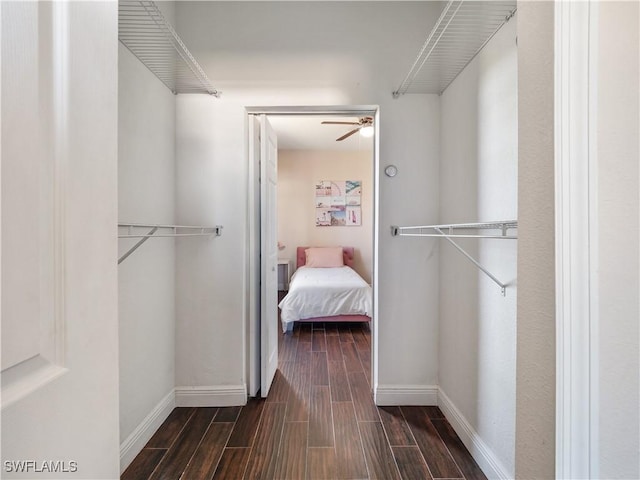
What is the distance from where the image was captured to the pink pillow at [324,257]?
511cm

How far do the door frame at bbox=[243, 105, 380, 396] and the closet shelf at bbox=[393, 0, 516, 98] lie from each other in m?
0.38

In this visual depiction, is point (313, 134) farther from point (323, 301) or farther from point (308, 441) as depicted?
point (308, 441)

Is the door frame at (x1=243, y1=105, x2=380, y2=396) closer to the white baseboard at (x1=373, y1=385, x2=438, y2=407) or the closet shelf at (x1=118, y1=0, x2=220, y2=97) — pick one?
the white baseboard at (x1=373, y1=385, x2=438, y2=407)

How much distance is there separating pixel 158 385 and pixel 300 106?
212 cm

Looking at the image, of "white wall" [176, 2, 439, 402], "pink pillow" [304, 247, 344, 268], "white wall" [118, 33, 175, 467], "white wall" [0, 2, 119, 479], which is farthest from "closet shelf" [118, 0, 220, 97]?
"pink pillow" [304, 247, 344, 268]

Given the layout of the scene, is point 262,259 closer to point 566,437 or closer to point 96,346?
point 96,346

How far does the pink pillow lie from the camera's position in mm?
5113

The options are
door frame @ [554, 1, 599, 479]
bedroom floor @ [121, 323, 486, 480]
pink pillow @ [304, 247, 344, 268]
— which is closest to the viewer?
door frame @ [554, 1, 599, 479]

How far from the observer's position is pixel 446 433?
1820 millimetres

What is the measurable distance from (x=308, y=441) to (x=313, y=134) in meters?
4.05

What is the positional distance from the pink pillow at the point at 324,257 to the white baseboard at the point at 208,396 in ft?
10.2

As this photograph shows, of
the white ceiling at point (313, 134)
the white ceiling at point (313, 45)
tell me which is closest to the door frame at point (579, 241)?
the white ceiling at point (313, 45)

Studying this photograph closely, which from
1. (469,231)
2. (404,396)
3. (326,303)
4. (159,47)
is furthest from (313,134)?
(404,396)

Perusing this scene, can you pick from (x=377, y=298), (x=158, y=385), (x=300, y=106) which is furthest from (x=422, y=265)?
(x=158, y=385)
